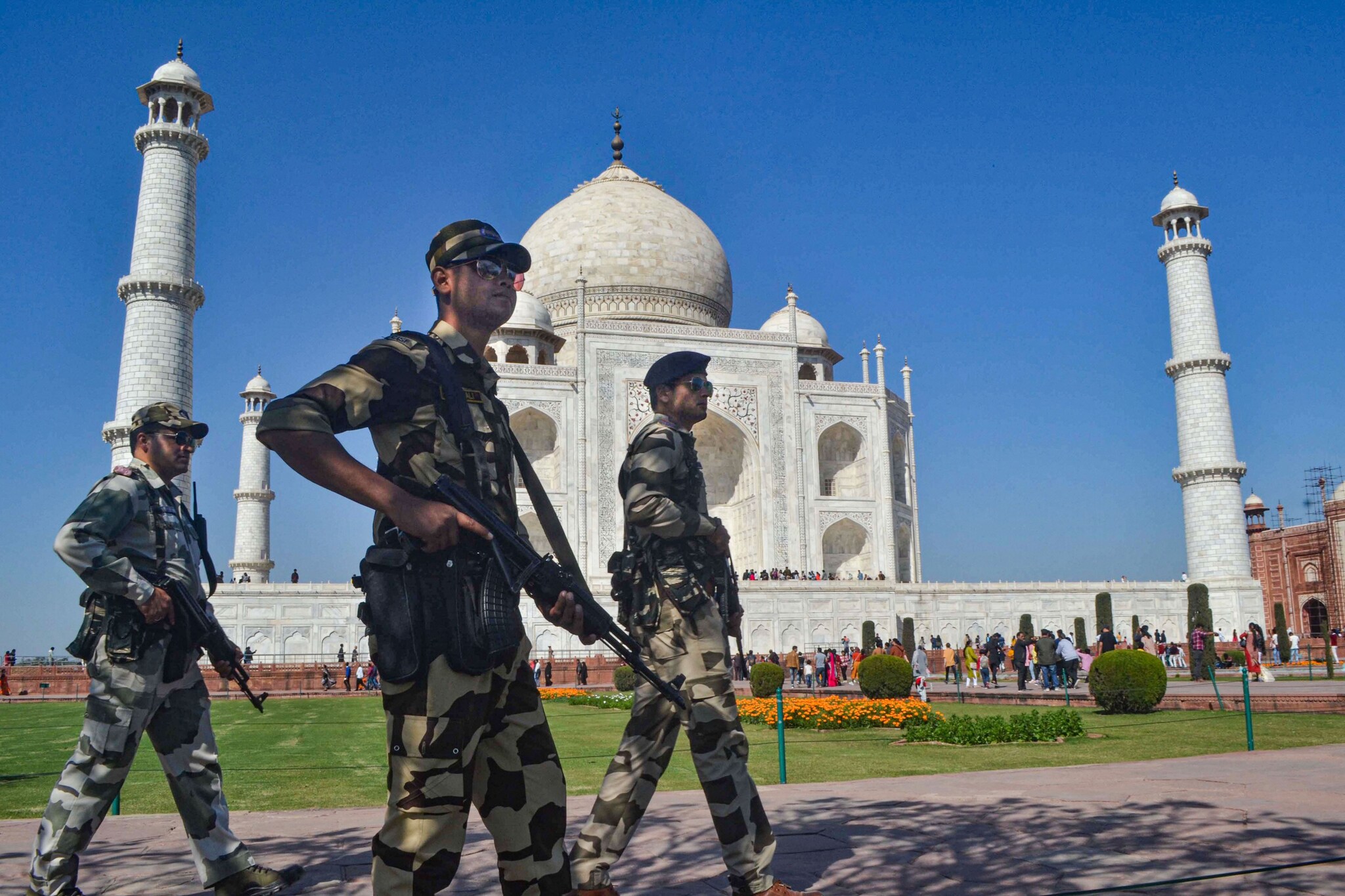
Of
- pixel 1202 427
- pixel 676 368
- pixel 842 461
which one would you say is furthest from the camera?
pixel 842 461

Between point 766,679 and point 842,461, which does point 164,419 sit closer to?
point 766,679

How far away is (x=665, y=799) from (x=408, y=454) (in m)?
3.42

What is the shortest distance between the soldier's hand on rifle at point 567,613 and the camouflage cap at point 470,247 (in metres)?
0.84

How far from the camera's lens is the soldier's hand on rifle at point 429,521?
89.8 inches

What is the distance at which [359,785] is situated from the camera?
654 cm

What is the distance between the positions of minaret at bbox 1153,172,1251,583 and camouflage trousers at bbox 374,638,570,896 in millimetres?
30907

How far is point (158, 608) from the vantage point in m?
3.58

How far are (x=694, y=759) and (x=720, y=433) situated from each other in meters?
30.9

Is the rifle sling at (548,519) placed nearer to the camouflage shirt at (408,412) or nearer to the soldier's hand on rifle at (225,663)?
the camouflage shirt at (408,412)

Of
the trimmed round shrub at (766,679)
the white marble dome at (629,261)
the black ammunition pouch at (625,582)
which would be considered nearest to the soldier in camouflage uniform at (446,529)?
the black ammunition pouch at (625,582)

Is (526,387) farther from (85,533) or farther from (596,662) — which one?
(85,533)

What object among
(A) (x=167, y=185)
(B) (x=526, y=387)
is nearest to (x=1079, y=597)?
(B) (x=526, y=387)

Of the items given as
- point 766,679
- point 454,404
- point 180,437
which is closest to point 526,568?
point 454,404

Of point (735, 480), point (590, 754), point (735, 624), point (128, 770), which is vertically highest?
point (735, 480)
